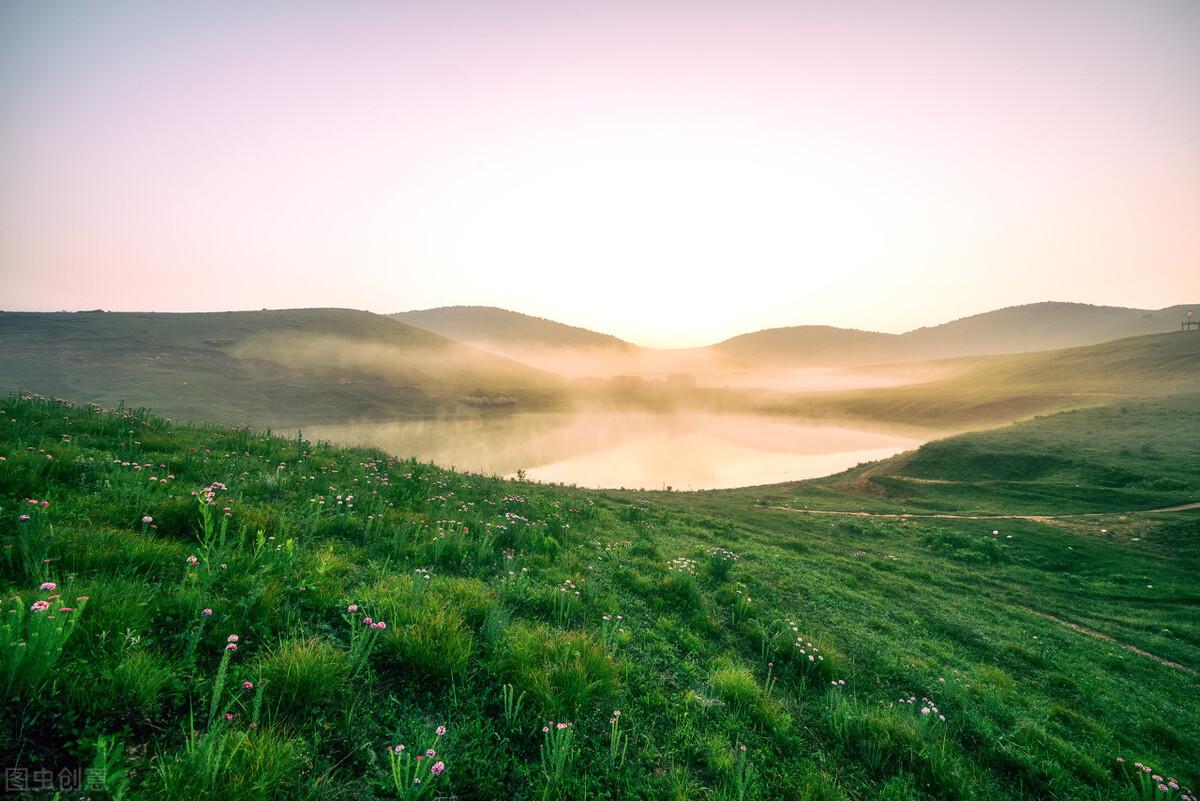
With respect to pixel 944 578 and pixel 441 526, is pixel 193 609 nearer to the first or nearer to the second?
pixel 441 526

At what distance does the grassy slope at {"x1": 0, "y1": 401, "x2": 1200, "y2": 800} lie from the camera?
10.2ft

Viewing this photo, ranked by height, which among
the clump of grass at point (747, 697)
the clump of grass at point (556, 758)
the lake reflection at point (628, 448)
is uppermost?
A: the clump of grass at point (556, 758)

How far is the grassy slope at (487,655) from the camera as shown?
10.2ft

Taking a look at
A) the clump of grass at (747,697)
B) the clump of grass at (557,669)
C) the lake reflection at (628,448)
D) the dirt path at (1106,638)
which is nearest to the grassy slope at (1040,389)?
the lake reflection at (628,448)

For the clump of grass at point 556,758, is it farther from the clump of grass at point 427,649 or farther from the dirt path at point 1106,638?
the dirt path at point 1106,638

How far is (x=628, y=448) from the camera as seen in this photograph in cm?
6194

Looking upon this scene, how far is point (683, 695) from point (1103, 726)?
26.4 feet

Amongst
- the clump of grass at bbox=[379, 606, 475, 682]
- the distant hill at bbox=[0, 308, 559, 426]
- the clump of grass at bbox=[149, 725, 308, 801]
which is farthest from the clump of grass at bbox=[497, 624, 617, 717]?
the distant hill at bbox=[0, 308, 559, 426]

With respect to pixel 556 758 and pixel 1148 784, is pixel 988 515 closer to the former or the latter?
pixel 1148 784

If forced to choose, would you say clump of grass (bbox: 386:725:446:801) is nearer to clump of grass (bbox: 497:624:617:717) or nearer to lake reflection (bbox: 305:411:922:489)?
clump of grass (bbox: 497:624:617:717)

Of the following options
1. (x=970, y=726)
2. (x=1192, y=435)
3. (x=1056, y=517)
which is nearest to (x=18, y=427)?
(x=970, y=726)

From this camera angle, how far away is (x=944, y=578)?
49.2ft

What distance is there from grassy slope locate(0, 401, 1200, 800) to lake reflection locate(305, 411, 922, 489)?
79.4 ft

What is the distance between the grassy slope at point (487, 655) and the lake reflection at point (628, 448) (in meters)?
24.2
